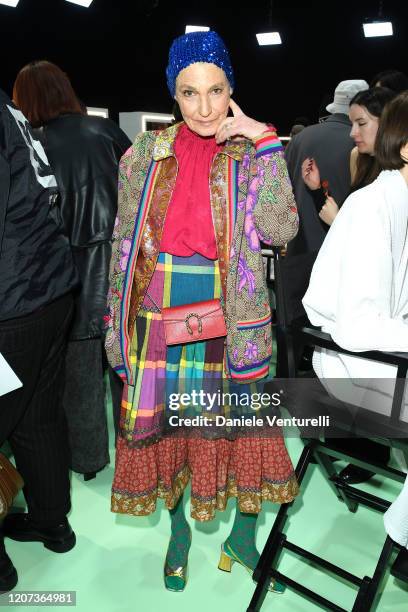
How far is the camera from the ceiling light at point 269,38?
9.01 meters

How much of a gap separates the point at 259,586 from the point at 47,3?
22.7 feet

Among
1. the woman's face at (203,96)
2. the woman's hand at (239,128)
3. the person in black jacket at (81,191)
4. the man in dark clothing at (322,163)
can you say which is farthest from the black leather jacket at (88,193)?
the man in dark clothing at (322,163)

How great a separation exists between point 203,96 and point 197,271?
0.48 meters

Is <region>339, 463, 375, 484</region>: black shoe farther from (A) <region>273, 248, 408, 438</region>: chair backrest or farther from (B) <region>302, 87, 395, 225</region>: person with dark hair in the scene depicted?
(B) <region>302, 87, 395, 225</region>: person with dark hair

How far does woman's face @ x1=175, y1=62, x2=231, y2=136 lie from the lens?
144 cm

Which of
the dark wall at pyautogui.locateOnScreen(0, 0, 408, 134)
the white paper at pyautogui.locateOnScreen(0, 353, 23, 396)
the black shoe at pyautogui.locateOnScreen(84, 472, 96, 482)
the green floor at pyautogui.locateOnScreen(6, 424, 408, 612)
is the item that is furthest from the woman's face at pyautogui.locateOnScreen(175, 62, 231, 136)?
the dark wall at pyautogui.locateOnScreen(0, 0, 408, 134)

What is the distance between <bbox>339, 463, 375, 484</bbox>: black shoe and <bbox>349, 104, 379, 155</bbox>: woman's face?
150 centimetres

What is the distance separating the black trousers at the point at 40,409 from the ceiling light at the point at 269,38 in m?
8.55

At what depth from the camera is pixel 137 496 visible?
1.70m

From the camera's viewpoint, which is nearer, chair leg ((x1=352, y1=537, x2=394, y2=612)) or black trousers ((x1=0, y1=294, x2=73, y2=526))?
chair leg ((x1=352, y1=537, x2=394, y2=612))

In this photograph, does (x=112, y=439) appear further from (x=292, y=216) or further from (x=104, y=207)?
(x=292, y=216)

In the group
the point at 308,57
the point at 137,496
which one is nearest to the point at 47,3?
Answer: the point at 308,57

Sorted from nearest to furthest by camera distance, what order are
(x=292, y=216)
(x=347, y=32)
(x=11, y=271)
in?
1. (x=292, y=216)
2. (x=11, y=271)
3. (x=347, y=32)

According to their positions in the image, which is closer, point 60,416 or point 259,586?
point 259,586
